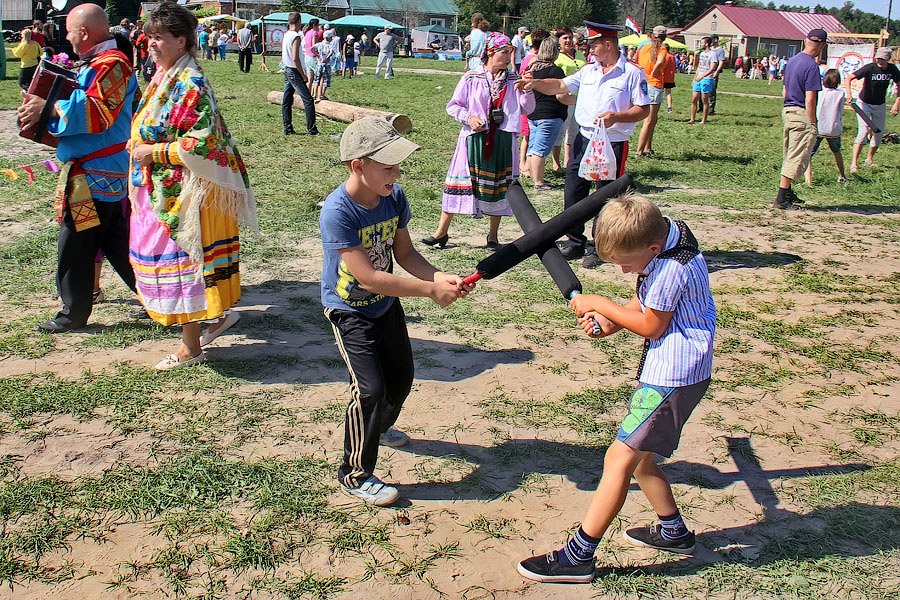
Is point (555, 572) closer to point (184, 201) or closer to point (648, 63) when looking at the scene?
point (184, 201)

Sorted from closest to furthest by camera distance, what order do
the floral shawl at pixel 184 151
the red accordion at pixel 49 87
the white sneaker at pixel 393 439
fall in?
the white sneaker at pixel 393 439
the floral shawl at pixel 184 151
the red accordion at pixel 49 87

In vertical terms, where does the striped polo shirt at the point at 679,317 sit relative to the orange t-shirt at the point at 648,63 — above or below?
below

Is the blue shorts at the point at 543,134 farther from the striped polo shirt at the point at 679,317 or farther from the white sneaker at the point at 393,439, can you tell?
the striped polo shirt at the point at 679,317

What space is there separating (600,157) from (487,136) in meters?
1.05

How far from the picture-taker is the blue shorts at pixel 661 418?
2.91 m

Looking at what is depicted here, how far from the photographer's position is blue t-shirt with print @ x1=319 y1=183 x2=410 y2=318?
10.6 ft

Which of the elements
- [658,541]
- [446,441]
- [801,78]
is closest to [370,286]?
[446,441]

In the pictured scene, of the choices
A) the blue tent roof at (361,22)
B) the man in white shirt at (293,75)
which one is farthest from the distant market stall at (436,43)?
the man in white shirt at (293,75)

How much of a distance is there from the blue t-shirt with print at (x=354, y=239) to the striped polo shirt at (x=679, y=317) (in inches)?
45.8

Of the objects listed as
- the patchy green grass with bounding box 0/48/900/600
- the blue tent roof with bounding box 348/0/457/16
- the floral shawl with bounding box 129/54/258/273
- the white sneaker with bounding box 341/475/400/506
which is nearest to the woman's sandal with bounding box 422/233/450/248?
the patchy green grass with bounding box 0/48/900/600

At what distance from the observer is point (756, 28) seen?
3159 inches

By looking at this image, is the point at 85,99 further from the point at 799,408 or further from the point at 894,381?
the point at 894,381

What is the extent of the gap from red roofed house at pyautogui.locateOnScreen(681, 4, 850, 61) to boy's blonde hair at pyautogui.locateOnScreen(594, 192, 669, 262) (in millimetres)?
81764

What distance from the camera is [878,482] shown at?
376 centimetres
